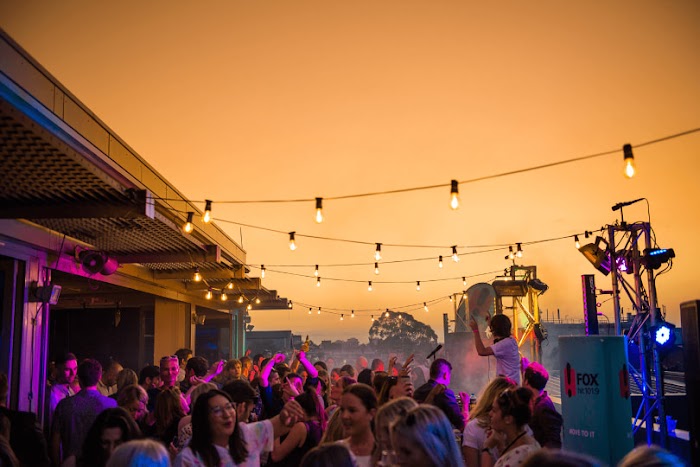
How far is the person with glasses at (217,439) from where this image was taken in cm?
388

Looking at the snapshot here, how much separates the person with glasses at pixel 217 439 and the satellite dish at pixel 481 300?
549 inches

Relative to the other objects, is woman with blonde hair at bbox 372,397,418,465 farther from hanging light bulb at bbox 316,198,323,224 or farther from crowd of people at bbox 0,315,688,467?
hanging light bulb at bbox 316,198,323,224

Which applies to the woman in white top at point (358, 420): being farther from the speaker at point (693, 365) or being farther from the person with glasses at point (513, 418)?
the speaker at point (693, 365)

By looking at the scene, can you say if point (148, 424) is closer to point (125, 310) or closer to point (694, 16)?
point (694, 16)

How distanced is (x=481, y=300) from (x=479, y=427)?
13556 millimetres

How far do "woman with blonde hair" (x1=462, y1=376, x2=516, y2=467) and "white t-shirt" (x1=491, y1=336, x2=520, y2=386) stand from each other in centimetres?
208

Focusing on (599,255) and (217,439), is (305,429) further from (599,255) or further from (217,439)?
(599,255)

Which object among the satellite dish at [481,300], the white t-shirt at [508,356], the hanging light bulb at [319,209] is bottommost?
the white t-shirt at [508,356]

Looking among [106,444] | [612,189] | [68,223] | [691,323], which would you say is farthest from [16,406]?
[612,189]

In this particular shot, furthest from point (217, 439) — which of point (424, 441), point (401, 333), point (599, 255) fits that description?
point (401, 333)

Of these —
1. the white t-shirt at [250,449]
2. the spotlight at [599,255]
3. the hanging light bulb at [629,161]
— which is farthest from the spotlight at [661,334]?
the white t-shirt at [250,449]

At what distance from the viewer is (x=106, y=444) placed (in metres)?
4.02

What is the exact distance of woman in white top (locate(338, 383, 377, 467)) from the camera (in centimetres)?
407

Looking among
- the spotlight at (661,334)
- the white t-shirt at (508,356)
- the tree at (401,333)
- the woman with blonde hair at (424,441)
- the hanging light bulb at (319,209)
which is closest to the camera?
the woman with blonde hair at (424,441)
